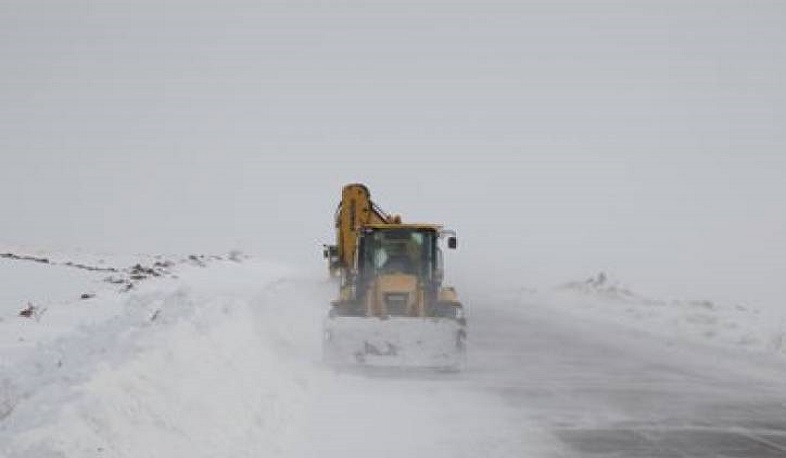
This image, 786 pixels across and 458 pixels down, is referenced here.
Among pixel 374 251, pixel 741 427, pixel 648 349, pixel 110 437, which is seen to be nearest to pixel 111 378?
pixel 110 437

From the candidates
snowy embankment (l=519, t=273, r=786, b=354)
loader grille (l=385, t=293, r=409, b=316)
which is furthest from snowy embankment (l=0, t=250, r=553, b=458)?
snowy embankment (l=519, t=273, r=786, b=354)

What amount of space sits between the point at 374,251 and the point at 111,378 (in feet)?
36.0

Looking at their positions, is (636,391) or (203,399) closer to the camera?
(203,399)

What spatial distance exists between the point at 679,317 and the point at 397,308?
45.3ft

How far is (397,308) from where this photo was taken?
663 inches

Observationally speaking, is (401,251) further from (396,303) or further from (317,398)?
(317,398)

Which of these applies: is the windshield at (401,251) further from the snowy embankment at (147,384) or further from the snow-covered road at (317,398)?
the snowy embankment at (147,384)

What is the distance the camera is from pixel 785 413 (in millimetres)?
11875

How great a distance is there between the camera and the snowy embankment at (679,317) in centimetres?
2172

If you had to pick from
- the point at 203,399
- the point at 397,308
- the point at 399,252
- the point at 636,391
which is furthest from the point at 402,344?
the point at 203,399

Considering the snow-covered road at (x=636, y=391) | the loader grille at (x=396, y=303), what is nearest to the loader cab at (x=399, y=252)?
the loader grille at (x=396, y=303)

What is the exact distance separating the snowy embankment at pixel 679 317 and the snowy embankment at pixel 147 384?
11.2 metres

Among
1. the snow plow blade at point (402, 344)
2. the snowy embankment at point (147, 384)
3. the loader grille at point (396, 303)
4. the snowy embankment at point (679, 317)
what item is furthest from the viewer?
the snowy embankment at point (679, 317)

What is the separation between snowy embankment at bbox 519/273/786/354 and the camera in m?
21.7
